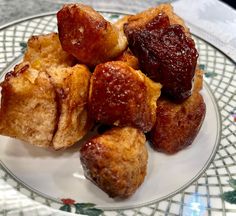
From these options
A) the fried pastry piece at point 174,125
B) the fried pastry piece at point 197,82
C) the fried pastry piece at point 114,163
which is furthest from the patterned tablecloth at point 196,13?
the fried pastry piece at point 114,163

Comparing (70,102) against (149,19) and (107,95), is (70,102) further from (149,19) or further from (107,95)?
(149,19)

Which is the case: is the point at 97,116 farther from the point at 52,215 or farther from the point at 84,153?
the point at 52,215

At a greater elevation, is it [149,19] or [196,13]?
[149,19]

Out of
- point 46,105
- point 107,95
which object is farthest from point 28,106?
point 107,95

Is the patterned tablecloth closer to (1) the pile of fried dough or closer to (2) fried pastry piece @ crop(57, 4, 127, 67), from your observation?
(1) the pile of fried dough

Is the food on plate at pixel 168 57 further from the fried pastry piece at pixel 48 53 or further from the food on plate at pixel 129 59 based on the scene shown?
the fried pastry piece at pixel 48 53

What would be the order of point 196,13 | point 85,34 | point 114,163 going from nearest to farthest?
point 114,163 < point 85,34 < point 196,13

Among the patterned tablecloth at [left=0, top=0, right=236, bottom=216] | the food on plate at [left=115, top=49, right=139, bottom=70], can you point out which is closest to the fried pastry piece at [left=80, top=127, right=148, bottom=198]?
the food on plate at [left=115, top=49, right=139, bottom=70]

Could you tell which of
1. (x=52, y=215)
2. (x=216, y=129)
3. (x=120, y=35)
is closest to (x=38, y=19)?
(x=120, y=35)
